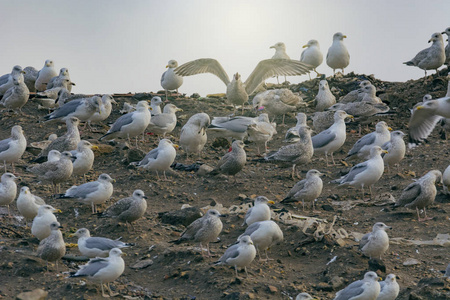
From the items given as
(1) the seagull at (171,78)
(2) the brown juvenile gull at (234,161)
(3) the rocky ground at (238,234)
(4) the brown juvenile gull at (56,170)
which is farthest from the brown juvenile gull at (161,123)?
(1) the seagull at (171,78)

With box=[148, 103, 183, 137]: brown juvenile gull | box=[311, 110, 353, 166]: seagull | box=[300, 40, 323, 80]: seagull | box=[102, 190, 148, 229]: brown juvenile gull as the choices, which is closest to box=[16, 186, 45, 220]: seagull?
box=[102, 190, 148, 229]: brown juvenile gull

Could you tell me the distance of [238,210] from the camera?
12.8m

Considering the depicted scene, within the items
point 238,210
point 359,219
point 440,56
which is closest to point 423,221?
point 359,219

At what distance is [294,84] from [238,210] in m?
10.7

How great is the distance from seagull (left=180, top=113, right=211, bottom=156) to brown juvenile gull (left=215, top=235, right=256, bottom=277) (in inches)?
249

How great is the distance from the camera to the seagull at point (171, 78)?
21.0 metres

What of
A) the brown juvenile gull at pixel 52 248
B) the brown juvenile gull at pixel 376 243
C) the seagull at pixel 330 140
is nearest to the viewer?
the brown juvenile gull at pixel 52 248

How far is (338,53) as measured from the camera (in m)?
22.2

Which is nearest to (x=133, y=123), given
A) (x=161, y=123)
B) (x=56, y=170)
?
(x=161, y=123)

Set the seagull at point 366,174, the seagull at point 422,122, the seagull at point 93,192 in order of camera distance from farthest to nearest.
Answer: the seagull at point 422,122 < the seagull at point 366,174 < the seagull at point 93,192

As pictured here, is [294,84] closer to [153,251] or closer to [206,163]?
[206,163]

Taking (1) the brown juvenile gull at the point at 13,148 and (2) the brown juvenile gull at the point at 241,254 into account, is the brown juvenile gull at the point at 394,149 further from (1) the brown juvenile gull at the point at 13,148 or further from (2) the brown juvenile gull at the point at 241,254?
(1) the brown juvenile gull at the point at 13,148

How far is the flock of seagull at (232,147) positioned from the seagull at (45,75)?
30 millimetres

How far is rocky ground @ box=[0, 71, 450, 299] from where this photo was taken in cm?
966
